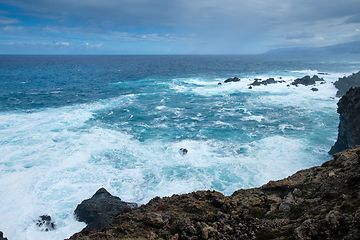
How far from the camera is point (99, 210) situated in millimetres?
13383

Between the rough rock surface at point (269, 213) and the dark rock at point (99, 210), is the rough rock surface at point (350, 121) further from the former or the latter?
the dark rock at point (99, 210)

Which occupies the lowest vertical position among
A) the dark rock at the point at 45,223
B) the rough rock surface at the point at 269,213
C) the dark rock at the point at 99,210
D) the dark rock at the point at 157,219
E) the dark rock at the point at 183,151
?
the dark rock at the point at 45,223

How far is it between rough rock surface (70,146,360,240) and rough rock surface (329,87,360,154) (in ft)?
35.8

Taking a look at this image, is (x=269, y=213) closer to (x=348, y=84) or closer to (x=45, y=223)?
(x=45, y=223)

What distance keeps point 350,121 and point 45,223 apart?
85.8 feet

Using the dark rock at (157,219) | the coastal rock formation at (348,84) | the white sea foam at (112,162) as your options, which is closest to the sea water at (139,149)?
the white sea foam at (112,162)

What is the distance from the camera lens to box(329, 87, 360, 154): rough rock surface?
1803 cm

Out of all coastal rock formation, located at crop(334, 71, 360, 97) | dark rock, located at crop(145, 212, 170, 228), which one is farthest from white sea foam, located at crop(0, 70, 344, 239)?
coastal rock formation, located at crop(334, 71, 360, 97)

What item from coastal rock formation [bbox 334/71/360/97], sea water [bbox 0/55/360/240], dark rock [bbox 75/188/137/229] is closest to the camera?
dark rock [bbox 75/188/137/229]

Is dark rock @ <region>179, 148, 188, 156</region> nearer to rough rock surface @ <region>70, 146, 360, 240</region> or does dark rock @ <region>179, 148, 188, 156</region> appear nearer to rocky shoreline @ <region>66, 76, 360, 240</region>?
rocky shoreline @ <region>66, 76, 360, 240</region>

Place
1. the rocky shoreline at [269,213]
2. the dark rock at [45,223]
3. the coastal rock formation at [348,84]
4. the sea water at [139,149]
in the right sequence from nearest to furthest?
the rocky shoreline at [269,213] < the dark rock at [45,223] < the sea water at [139,149] < the coastal rock formation at [348,84]

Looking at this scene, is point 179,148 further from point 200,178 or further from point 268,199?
point 268,199

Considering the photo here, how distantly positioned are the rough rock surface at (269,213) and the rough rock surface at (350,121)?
35.8 ft

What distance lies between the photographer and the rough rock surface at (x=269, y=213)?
6.17m
